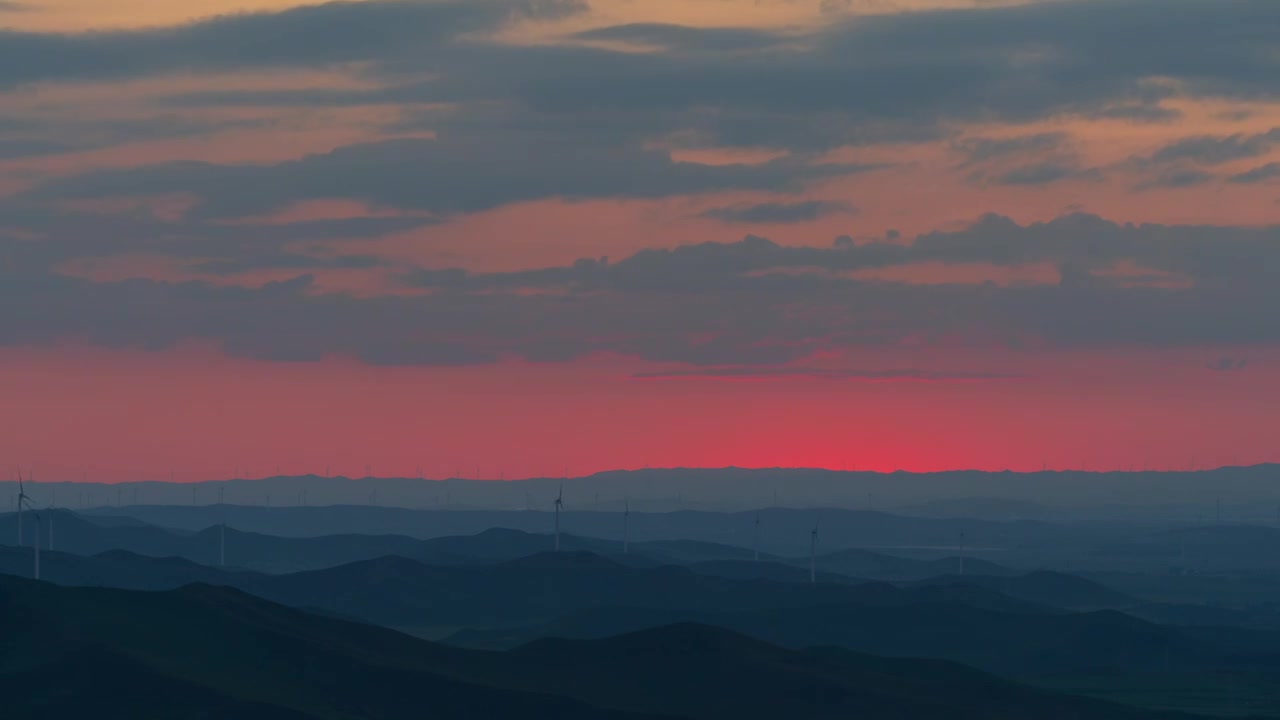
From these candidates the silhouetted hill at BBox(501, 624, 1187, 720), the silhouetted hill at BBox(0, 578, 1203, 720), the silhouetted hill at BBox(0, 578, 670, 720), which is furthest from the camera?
the silhouetted hill at BBox(501, 624, 1187, 720)

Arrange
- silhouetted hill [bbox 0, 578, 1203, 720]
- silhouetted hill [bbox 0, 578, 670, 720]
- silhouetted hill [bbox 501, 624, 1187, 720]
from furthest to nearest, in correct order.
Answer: silhouetted hill [bbox 501, 624, 1187, 720], silhouetted hill [bbox 0, 578, 1203, 720], silhouetted hill [bbox 0, 578, 670, 720]

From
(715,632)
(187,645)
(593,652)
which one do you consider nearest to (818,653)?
(715,632)

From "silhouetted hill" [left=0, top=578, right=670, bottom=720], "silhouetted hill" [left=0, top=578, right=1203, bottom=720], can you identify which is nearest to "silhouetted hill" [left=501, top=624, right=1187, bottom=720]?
"silhouetted hill" [left=0, top=578, right=1203, bottom=720]

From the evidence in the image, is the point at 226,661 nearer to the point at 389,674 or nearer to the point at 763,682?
the point at 389,674

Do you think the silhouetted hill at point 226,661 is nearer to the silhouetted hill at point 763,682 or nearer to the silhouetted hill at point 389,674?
the silhouetted hill at point 389,674

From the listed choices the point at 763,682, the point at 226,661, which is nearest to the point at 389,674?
Answer: the point at 226,661

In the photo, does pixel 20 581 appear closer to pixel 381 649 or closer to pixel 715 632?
pixel 381 649

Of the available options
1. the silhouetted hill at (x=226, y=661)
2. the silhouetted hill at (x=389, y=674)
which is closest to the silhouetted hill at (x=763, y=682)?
the silhouetted hill at (x=389, y=674)

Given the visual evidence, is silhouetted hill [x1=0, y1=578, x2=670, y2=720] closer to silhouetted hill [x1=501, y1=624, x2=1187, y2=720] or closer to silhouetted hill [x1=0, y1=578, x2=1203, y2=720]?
silhouetted hill [x1=0, y1=578, x2=1203, y2=720]
